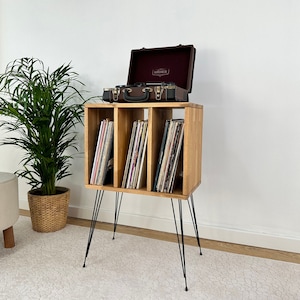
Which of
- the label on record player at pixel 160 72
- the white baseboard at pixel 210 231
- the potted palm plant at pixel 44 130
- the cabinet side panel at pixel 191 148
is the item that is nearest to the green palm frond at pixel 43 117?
the potted palm plant at pixel 44 130

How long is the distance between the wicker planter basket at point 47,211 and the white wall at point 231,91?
1.21 feet

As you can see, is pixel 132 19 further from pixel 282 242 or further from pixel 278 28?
pixel 282 242

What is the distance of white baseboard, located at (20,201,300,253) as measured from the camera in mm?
1876

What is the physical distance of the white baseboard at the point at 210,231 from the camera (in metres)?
1.88

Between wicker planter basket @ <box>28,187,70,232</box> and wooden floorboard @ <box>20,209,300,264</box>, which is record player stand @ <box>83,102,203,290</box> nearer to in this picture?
wooden floorboard @ <box>20,209,300,264</box>

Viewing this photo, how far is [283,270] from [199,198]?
2.16 feet

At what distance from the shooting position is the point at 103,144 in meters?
1.58

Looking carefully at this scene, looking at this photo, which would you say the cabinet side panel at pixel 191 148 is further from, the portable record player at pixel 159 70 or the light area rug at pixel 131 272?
the light area rug at pixel 131 272

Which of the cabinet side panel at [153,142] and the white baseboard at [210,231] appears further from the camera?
the white baseboard at [210,231]

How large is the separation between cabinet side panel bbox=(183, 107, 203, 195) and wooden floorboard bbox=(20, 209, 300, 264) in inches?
19.8

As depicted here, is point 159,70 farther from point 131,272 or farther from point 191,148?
point 131,272

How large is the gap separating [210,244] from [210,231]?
10 cm

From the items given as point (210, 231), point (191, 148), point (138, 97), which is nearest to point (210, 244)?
point (210, 231)

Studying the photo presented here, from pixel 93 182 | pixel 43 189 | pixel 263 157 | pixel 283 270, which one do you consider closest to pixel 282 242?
pixel 283 270
